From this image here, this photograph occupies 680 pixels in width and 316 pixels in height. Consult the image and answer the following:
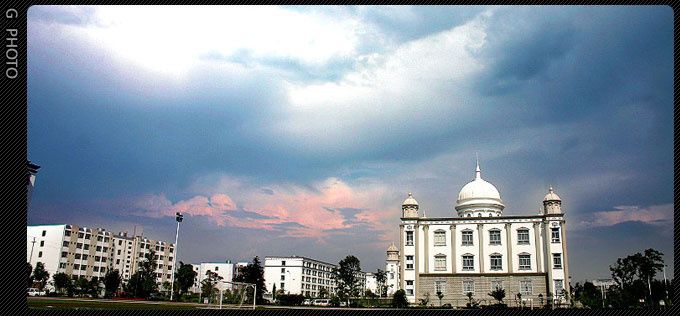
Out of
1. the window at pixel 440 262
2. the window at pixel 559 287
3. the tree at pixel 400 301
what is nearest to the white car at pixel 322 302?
the tree at pixel 400 301

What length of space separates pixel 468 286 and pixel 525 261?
4583mm

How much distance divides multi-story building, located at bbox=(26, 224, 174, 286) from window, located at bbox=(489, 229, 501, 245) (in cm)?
4184

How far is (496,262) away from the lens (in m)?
41.0

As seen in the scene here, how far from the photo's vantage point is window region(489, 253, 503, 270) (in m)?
40.8

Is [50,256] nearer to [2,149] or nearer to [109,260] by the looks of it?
[109,260]

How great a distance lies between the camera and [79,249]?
63.7 meters

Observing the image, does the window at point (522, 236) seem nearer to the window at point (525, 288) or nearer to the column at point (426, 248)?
the window at point (525, 288)

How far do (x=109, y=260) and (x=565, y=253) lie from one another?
179ft

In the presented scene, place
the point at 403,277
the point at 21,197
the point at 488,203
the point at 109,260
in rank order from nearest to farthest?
1. the point at 21,197
2. the point at 403,277
3. the point at 488,203
4. the point at 109,260

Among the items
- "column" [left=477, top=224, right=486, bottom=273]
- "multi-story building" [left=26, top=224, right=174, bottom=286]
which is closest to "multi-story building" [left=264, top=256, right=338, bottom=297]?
→ "multi-story building" [left=26, top=224, right=174, bottom=286]

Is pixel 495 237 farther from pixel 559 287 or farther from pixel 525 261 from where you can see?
pixel 559 287

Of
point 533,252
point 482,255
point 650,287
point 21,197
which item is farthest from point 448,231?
point 21,197

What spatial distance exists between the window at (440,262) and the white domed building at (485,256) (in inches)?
3.0

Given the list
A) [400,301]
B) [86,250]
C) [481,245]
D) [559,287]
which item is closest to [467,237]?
[481,245]
